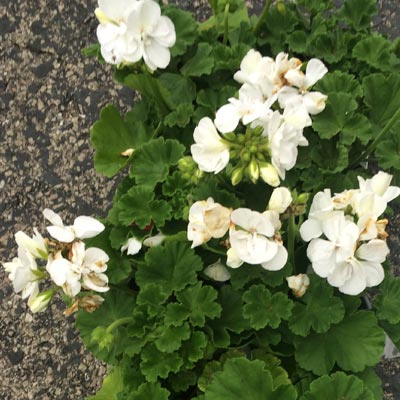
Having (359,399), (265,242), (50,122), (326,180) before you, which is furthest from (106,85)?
(359,399)

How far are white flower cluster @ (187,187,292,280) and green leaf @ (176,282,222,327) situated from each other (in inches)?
5.3

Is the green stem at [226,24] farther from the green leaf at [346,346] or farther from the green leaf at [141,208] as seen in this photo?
the green leaf at [346,346]

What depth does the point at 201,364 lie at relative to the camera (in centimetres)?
109

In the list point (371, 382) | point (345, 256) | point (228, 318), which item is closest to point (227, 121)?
point (345, 256)

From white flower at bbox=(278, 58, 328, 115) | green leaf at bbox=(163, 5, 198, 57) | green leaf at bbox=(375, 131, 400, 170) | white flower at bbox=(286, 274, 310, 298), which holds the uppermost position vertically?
white flower at bbox=(278, 58, 328, 115)

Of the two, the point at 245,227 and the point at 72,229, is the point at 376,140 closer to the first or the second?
the point at 245,227

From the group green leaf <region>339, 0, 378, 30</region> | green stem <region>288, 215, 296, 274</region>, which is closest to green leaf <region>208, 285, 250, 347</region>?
green stem <region>288, 215, 296, 274</region>

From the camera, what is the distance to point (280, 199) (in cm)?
90

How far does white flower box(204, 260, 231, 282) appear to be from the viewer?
3.52 ft

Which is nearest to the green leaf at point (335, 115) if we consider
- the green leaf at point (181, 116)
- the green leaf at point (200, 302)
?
the green leaf at point (181, 116)

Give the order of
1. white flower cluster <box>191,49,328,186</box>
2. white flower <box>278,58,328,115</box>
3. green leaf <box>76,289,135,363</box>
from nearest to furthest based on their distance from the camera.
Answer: white flower cluster <box>191,49,328,186</box>, white flower <box>278,58,328,115</box>, green leaf <box>76,289,135,363</box>

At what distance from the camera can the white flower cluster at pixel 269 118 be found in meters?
0.88

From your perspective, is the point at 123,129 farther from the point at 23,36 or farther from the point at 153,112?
the point at 23,36

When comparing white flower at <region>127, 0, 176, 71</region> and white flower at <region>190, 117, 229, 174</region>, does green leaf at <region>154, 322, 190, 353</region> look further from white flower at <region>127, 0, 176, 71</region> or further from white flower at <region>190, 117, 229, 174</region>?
white flower at <region>127, 0, 176, 71</region>
